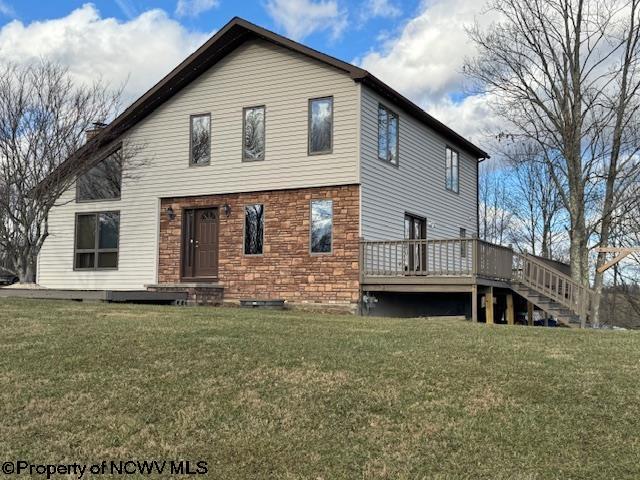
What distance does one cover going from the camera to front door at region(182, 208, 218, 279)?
16875 mm

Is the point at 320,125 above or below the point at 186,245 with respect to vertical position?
above

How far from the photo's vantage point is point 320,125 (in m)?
15.4

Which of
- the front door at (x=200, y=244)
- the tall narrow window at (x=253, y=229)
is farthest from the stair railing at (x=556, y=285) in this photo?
the front door at (x=200, y=244)

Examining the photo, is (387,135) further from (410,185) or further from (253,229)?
(253,229)

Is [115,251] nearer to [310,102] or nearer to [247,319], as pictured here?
[310,102]

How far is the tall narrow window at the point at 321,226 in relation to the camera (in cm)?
1518

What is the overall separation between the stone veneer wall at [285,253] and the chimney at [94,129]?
334cm

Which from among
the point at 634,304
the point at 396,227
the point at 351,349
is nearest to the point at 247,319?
the point at 351,349

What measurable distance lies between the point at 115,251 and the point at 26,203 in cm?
267

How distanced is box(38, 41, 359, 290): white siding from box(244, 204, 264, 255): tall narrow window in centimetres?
55

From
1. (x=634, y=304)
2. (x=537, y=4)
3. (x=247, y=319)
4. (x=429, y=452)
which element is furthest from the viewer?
(x=634, y=304)

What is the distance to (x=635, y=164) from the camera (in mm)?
20891

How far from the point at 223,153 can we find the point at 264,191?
1659 millimetres

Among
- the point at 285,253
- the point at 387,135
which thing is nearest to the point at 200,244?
the point at 285,253
